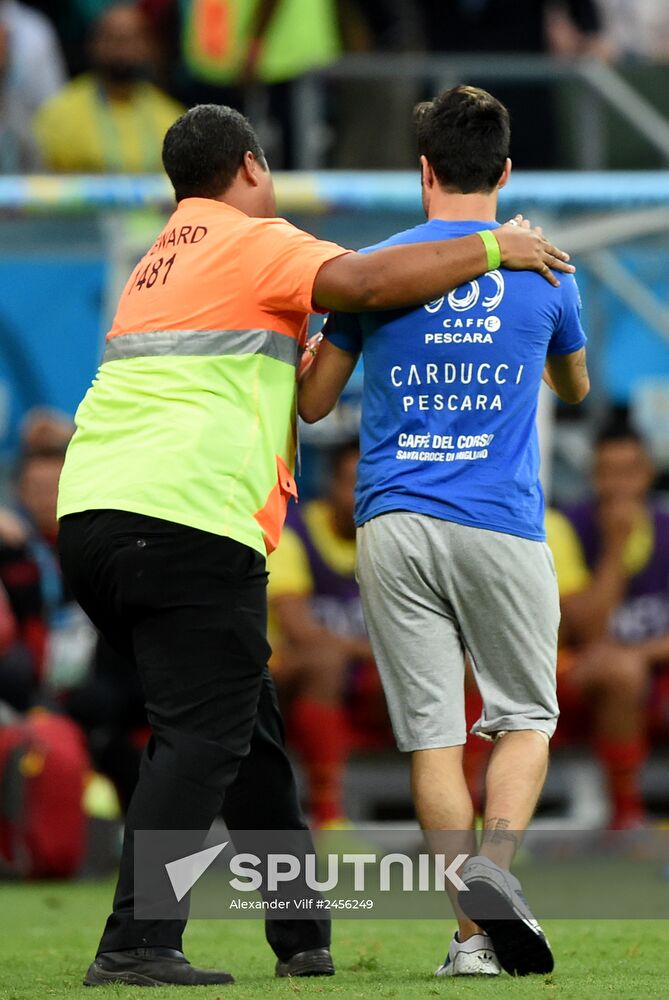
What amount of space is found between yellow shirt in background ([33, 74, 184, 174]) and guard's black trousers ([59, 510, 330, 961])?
5.10 metres

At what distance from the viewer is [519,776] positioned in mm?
4355

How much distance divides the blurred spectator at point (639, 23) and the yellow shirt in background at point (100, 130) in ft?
9.93

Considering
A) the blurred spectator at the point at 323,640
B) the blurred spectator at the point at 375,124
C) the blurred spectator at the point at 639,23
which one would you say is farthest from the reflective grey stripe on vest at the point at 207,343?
the blurred spectator at the point at 639,23

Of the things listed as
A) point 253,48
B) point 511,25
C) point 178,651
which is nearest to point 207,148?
point 178,651

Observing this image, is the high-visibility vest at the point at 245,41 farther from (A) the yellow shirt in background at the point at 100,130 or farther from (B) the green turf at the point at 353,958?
(B) the green turf at the point at 353,958

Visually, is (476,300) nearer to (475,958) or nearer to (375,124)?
(475,958)

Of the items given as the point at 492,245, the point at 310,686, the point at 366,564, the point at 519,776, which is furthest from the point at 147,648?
the point at 310,686

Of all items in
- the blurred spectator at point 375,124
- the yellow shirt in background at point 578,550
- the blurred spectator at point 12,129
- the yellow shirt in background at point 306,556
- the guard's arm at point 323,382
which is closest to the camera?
the guard's arm at point 323,382

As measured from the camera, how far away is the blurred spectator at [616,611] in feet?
26.8

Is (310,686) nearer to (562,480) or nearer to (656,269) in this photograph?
(562,480)

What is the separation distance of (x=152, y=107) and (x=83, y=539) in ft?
18.0

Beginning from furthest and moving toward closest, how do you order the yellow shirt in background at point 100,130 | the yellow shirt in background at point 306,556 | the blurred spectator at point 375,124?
the yellow shirt in background at point 100,130 → the blurred spectator at point 375,124 → the yellow shirt in background at point 306,556

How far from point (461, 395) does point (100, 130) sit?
5.33 metres

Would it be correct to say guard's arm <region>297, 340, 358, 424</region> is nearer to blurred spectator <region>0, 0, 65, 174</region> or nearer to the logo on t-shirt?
the logo on t-shirt
